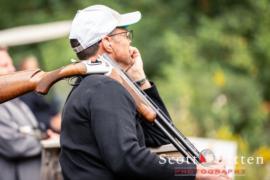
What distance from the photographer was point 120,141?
4.39 m

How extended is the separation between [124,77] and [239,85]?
30.2ft

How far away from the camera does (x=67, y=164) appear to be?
15.4 feet

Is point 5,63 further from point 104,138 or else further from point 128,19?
point 104,138

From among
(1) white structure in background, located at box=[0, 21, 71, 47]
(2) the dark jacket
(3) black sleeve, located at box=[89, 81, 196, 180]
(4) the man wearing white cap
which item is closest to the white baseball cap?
(4) the man wearing white cap

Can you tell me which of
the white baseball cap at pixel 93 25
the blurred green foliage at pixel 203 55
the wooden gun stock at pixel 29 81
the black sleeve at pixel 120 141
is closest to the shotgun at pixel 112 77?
the wooden gun stock at pixel 29 81

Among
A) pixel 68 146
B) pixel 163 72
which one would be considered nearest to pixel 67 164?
pixel 68 146

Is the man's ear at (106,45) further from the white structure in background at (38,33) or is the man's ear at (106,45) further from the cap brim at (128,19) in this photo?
the white structure in background at (38,33)

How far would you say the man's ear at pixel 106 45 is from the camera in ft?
15.9

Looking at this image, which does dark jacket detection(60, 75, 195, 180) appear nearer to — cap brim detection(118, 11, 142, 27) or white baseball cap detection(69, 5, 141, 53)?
white baseball cap detection(69, 5, 141, 53)

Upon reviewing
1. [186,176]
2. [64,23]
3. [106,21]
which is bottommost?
[186,176]

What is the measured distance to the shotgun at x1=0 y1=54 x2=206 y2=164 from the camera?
4.75m

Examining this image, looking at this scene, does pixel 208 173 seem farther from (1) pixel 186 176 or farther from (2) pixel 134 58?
(2) pixel 134 58

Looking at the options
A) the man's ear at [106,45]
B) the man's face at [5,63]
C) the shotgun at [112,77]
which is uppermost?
the man's face at [5,63]

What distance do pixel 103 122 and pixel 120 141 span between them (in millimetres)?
141
